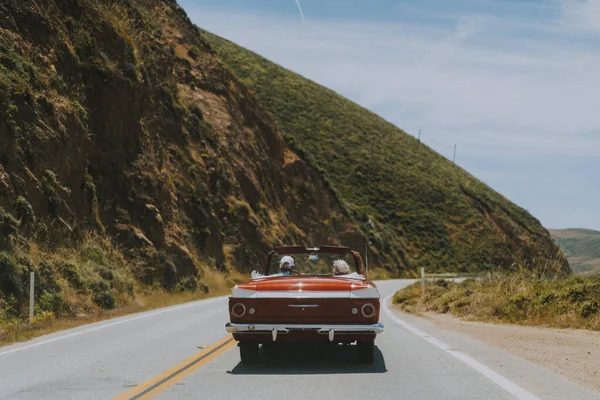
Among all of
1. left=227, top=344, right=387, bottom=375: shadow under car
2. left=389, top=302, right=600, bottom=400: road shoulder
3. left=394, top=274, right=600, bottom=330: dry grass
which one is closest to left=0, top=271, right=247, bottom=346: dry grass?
left=227, top=344, right=387, bottom=375: shadow under car

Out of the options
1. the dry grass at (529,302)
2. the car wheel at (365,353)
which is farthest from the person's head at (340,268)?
the dry grass at (529,302)

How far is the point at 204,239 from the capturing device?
38.1 meters

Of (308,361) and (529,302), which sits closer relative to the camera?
(308,361)

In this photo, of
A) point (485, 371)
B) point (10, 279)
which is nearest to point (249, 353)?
point (485, 371)

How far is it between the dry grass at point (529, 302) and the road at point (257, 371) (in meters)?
3.54

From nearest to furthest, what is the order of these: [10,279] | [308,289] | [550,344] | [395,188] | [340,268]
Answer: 1. [308,289]
2. [340,268]
3. [550,344]
4. [10,279]
5. [395,188]

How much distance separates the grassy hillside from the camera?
244 ft

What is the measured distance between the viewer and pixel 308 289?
940cm

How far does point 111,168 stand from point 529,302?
1835 centimetres

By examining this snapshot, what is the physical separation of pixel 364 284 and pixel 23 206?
1440 cm

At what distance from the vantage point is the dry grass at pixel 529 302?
15.5 m

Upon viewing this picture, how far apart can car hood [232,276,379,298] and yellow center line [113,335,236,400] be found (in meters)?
1.14

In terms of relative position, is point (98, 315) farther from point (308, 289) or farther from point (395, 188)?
point (395, 188)

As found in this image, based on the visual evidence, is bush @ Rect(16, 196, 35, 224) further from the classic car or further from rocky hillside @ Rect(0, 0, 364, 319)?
the classic car
